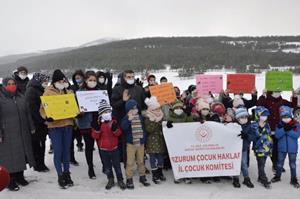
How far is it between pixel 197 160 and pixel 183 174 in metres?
0.38

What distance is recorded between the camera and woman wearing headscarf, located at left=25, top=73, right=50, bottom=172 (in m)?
6.21

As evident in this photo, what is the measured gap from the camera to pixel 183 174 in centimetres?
604

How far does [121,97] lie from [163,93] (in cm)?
126

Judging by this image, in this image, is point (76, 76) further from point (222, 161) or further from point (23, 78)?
point (222, 161)

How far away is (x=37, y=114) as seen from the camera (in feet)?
20.4

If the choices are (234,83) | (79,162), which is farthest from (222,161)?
(79,162)

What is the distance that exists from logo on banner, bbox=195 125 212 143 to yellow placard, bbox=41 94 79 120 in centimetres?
230

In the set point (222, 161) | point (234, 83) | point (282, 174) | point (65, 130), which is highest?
point (234, 83)

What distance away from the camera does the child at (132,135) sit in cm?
573

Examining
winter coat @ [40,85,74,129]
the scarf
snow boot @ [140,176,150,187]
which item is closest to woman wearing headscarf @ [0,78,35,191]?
winter coat @ [40,85,74,129]

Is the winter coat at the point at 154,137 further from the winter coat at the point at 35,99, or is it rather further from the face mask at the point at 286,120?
the face mask at the point at 286,120

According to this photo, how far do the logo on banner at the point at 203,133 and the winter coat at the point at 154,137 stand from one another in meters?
0.70

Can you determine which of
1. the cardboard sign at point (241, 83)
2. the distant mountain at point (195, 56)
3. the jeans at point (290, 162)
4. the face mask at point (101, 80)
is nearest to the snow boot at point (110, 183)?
the face mask at point (101, 80)

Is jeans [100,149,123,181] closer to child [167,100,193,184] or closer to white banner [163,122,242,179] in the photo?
white banner [163,122,242,179]
